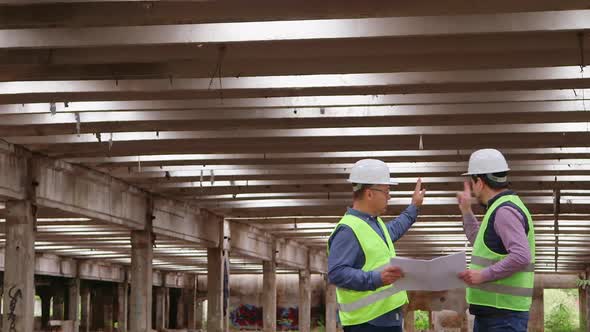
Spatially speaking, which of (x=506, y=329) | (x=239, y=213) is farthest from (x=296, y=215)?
(x=506, y=329)

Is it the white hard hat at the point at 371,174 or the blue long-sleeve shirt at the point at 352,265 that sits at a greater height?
the white hard hat at the point at 371,174

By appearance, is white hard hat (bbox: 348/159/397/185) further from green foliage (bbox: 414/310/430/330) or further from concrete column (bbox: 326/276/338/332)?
green foliage (bbox: 414/310/430/330)

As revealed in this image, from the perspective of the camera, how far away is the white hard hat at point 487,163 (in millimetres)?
6863

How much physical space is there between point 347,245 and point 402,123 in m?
10.4

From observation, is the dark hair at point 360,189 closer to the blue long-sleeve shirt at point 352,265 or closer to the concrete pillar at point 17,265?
the blue long-sleeve shirt at point 352,265

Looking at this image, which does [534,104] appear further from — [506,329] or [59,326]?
[59,326]

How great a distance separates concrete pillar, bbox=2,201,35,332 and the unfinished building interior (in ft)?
0.11

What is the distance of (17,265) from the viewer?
782 inches

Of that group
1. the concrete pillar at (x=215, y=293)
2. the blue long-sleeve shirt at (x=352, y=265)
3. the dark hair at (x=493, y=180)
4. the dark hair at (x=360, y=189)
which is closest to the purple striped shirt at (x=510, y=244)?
the dark hair at (x=493, y=180)

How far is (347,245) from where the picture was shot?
654cm

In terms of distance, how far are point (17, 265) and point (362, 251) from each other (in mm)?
14634

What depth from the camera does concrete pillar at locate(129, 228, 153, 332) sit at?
26.0 meters

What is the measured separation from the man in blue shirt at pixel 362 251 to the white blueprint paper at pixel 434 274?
0.11 meters

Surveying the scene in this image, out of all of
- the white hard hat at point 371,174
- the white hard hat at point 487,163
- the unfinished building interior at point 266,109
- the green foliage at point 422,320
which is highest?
the unfinished building interior at point 266,109
